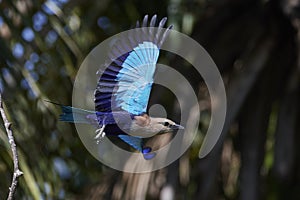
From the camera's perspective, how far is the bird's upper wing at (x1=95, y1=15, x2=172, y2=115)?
162 cm

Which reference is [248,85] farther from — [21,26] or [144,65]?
[144,65]

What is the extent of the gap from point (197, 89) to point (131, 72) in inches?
56.1

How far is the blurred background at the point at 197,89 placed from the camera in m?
2.51

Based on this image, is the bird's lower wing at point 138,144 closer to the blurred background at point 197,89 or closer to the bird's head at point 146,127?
the bird's head at point 146,127

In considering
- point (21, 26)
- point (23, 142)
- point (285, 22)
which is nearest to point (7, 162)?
point (23, 142)

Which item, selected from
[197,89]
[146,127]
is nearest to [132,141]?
[146,127]

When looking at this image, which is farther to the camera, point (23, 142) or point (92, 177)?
point (92, 177)

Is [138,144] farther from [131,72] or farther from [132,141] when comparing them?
[131,72]

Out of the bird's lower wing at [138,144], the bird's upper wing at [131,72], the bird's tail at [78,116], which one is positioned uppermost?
the bird's upper wing at [131,72]

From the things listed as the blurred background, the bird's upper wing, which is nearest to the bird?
the bird's upper wing

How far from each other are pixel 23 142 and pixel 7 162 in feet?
0.67

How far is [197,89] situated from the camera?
3.07 meters

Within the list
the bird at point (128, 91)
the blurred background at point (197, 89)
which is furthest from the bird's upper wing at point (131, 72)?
the blurred background at point (197, 89)

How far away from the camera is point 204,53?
2912 mm
